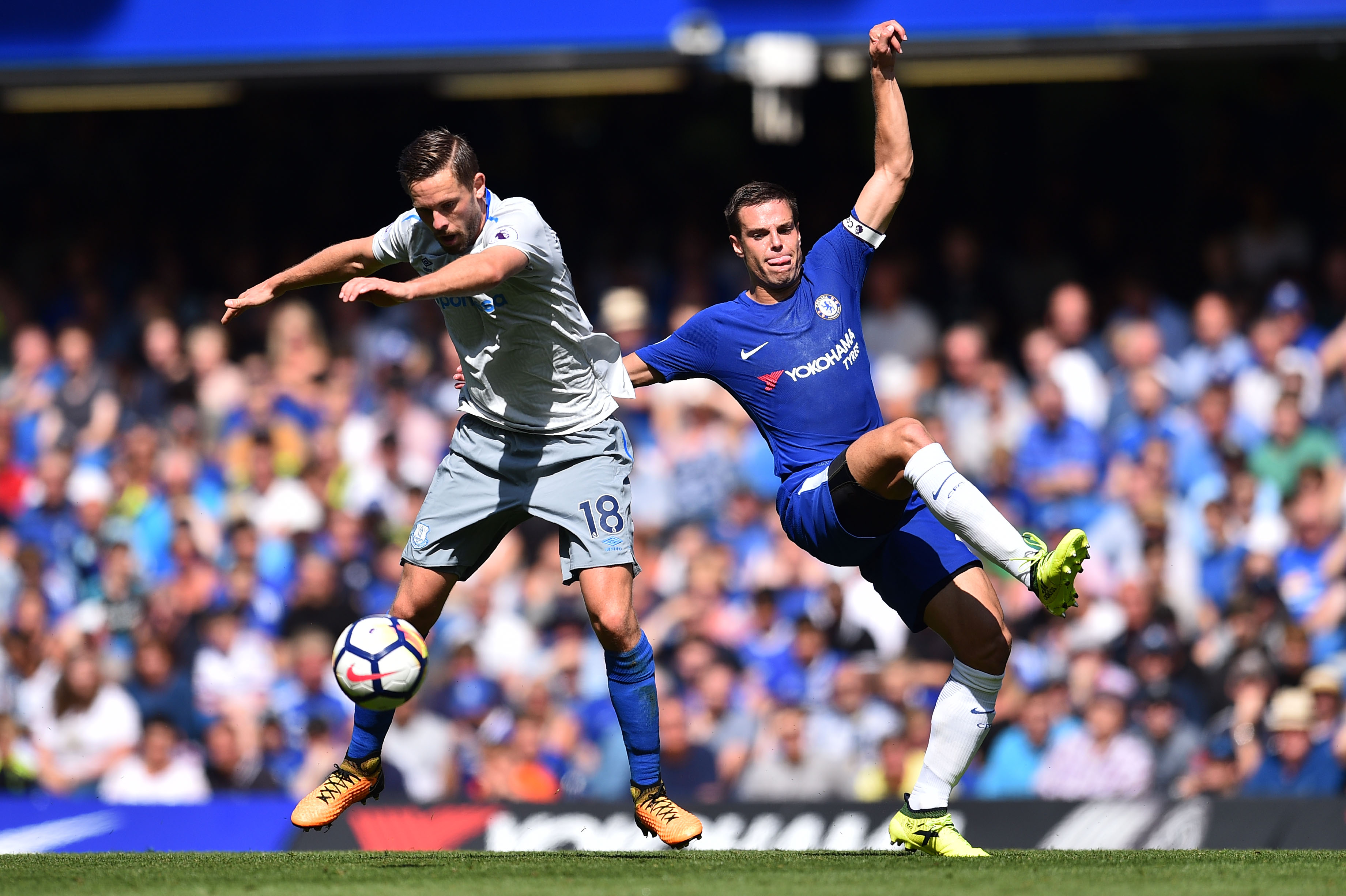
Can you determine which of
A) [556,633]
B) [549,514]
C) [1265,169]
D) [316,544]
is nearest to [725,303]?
[549,514]

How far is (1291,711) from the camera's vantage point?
9227 mm

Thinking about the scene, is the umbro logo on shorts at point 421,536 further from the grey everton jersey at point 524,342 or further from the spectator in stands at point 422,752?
the spectator in stands at point 422,752

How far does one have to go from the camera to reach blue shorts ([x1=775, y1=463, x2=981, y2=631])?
238 inches

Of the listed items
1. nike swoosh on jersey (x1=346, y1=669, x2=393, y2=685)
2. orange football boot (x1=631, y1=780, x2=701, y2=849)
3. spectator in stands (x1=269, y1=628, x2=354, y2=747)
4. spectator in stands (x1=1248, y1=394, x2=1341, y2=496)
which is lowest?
orange football boot (x1=631, y1=780, x2=701, y2=849)

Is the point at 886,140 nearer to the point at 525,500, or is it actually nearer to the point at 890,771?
the point at 525,500

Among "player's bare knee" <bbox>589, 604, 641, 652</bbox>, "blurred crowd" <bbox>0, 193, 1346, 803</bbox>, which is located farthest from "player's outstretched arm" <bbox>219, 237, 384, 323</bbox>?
"blurred crowd" <bbox>0, 193, 1346, 803</bbox>

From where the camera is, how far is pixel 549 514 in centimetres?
621

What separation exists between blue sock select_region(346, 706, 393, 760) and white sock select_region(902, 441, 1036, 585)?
2.30 meters

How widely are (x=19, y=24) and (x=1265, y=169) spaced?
9.13 meters

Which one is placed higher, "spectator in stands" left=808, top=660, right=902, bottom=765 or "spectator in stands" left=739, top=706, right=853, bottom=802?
"spectator in stands" left=808, top=660, right=902, bottom=765

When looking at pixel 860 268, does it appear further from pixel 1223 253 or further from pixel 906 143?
pixel 1223 253

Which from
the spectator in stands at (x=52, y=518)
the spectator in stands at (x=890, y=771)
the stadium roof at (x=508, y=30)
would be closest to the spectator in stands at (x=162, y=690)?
the spectator in stands at (x=52, y=518)

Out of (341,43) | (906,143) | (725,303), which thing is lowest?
(725,303)

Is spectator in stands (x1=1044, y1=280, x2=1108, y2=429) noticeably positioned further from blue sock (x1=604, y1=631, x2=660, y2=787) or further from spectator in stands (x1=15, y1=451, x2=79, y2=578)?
spectator in stands (x1=15, y1=451, x2=79, y2=578)
